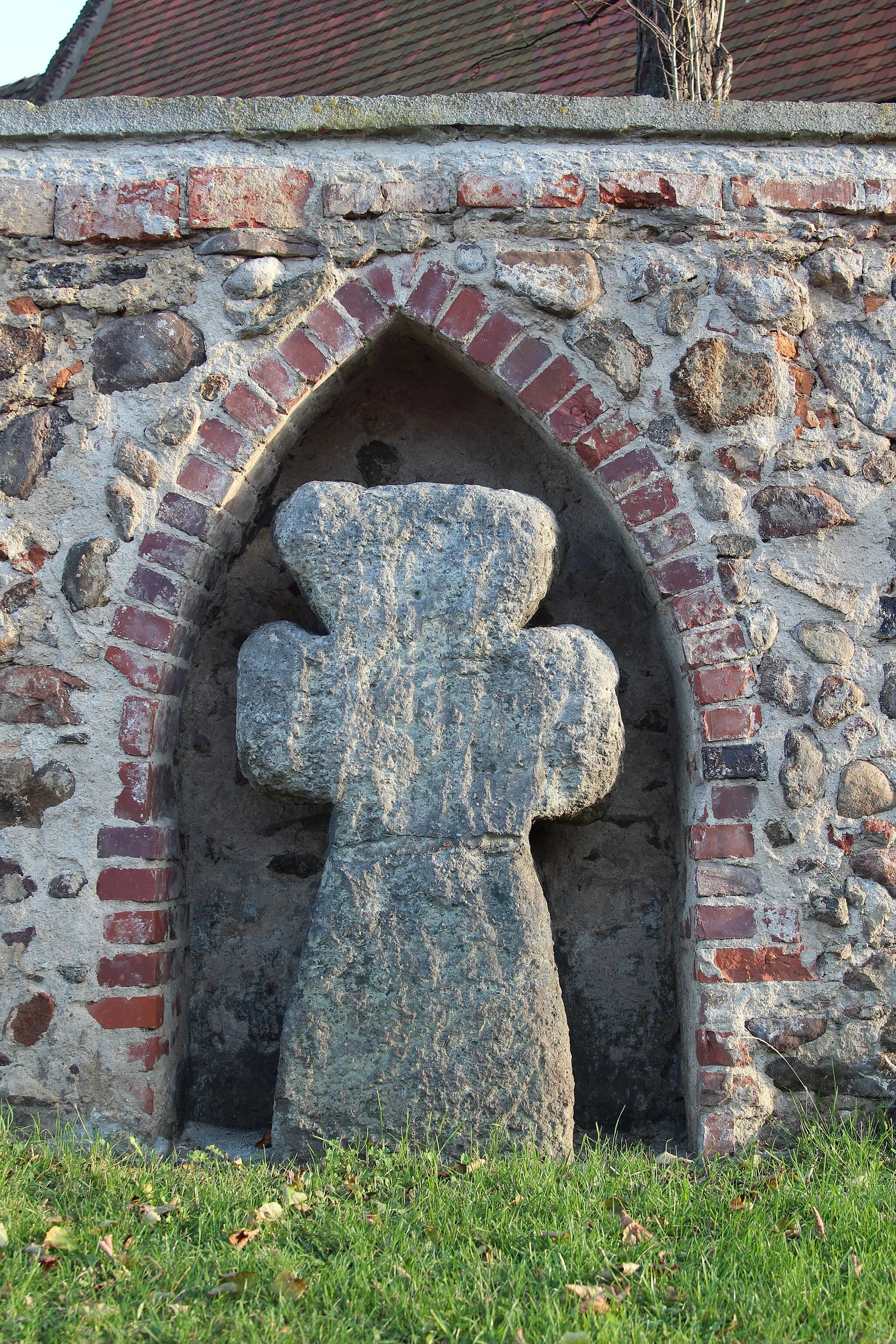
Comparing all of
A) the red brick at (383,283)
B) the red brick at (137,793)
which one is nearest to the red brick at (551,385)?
the red brick at (383,283)

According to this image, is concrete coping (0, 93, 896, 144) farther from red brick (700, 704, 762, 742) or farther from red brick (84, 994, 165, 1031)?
red brick (84, 994, 165, 1031)

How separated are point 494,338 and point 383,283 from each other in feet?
1.09

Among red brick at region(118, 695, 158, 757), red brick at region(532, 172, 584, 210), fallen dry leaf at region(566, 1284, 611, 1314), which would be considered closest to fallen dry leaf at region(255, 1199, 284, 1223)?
fallen dry leaf at region(566, 1284, 611, 1314)

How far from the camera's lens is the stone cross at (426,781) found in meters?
2.63

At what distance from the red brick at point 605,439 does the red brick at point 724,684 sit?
632 millimetres

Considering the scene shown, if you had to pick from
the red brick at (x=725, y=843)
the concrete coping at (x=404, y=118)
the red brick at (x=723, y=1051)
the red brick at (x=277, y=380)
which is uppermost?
the concrete coping at (x=404, y=118)

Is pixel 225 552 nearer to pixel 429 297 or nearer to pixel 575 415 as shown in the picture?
pixel 429 297

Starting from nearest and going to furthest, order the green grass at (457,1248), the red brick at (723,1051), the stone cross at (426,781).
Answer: the green grass at (457,1248) < the stone cross at (426,781) < the red brick at (723,1051)

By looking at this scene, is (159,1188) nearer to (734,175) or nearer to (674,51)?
(734,175)

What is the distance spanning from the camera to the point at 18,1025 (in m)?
2.77

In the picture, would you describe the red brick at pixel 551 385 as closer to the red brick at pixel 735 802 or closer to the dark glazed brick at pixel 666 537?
the dark glazed brick at pixel 666 537

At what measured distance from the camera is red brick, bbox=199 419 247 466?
2969 mm

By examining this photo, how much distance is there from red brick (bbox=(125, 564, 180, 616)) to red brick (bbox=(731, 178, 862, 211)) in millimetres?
1846

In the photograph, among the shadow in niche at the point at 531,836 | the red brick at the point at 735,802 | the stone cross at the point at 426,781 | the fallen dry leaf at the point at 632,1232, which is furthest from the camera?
the shadow in niche at the point at 531,836
